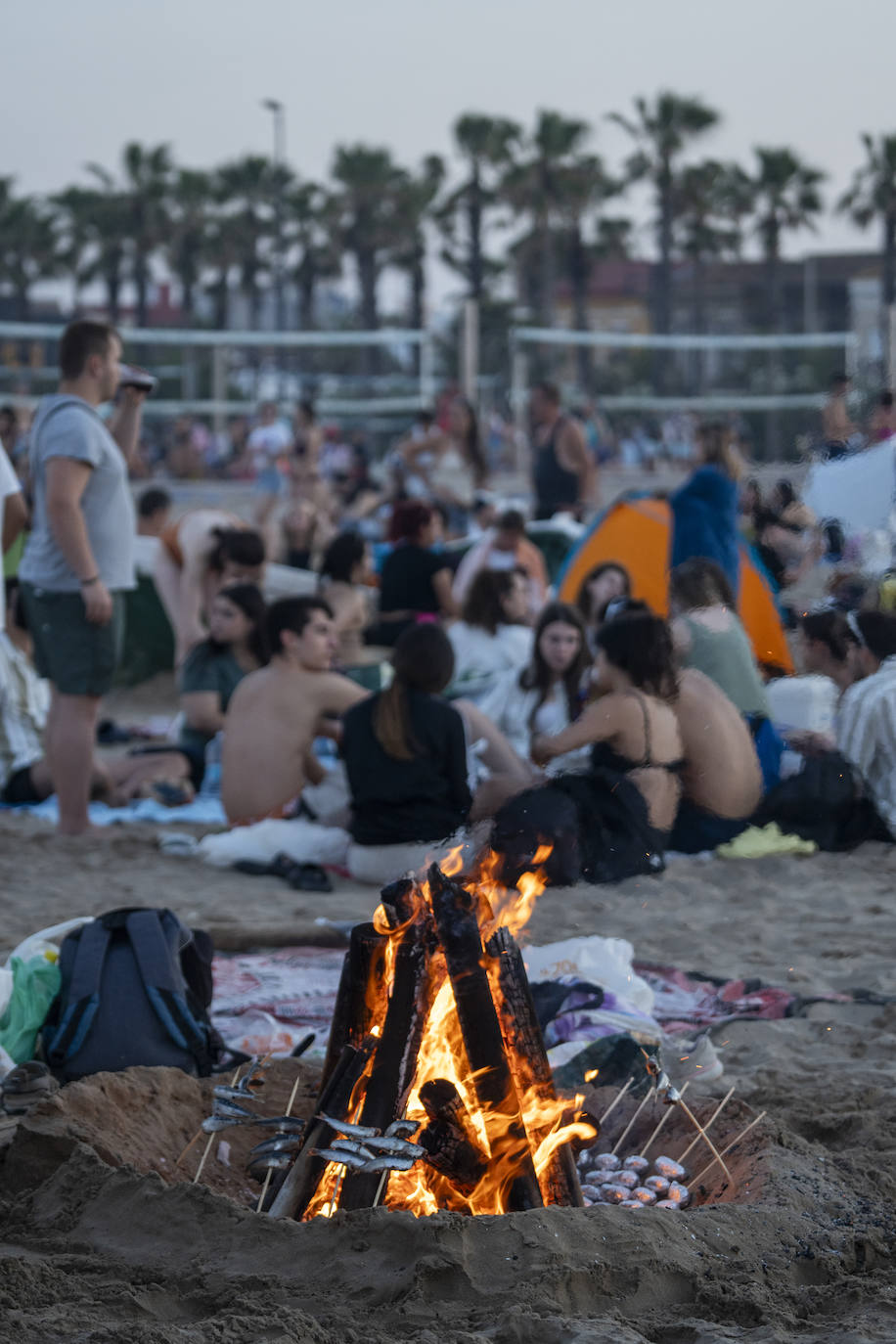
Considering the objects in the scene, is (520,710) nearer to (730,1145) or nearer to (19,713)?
(19,713)

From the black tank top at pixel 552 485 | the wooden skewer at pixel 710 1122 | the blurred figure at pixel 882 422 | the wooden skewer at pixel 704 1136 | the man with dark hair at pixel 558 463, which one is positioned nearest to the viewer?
the wooden skewer at pixel 704 1136

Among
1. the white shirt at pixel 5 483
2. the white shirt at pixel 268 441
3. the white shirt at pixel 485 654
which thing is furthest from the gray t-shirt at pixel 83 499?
the white shirt at pixel 268 441

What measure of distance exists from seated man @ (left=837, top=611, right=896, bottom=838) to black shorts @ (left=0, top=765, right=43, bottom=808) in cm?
360

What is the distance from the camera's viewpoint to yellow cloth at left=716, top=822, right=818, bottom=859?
19.3ft

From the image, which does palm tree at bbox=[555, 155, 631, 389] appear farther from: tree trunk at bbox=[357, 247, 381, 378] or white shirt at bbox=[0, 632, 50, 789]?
white shirt at bbox=[0, 632, 50, 789]

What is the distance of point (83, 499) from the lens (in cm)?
568

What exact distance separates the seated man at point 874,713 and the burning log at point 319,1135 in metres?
2.94

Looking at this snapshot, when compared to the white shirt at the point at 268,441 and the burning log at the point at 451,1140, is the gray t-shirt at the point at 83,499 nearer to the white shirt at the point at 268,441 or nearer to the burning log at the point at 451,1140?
the burning log at the point at 451,1140

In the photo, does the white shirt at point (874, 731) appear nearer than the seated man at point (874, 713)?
No

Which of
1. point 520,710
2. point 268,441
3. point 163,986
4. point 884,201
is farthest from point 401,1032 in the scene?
point 884,201

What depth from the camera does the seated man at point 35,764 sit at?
696 cm

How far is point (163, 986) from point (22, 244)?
1763 inches

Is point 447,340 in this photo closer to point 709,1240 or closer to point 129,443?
point 129,443

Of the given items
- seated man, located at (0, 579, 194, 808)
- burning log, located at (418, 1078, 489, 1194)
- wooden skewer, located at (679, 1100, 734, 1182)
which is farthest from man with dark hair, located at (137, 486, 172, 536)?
burning log, located at (418, 1078, 489, 1194)
